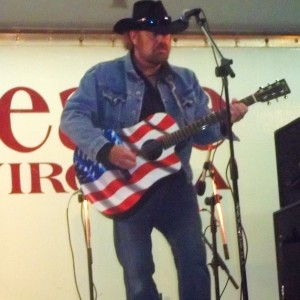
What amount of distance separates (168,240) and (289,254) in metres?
0.70

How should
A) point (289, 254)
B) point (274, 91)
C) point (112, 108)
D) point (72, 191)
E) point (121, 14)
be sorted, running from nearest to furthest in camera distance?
point (289, 254), point (274, 91), point (112, 108), point (72, 191), point (121, 14)

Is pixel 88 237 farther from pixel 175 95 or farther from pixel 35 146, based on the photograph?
pixel 175 95

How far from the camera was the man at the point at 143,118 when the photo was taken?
3258 millimetres

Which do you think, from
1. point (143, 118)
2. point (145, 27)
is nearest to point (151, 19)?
point (145, 27)

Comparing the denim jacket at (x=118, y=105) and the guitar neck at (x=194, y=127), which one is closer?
the guitar neck at (x=194, y=127)

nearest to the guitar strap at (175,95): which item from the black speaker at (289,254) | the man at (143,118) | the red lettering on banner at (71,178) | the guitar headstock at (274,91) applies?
the man at (143,118)

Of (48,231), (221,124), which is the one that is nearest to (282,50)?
(221,124)

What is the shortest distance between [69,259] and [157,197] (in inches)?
20.8

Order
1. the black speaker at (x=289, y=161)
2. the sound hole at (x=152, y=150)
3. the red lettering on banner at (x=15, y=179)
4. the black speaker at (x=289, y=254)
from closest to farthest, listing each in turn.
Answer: the black speaker at (x=289, y=254) < the black speaker at (x=289, y=161) < the sound hole at (x=152, y=150) < the red lettering on banner at (x=15, y=179)

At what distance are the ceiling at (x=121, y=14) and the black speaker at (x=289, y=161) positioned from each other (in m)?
0.76

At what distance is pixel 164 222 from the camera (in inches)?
130

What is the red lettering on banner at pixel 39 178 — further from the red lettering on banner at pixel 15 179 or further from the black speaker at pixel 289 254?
the black speaker at pixel 289 254

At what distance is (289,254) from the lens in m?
2.79

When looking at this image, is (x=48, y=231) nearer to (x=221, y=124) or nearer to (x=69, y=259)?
(x=69, y=259)
